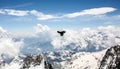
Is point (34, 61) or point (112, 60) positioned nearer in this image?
point (34, 61)

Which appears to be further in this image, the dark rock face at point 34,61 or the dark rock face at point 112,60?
the dark rock face at point 112,60

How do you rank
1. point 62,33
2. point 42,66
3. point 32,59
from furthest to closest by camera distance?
1. point 32,59
2. point 42,66
3. point 62,33

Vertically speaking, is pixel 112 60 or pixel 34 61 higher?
pixel 34 61

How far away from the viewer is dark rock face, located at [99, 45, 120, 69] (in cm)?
10438

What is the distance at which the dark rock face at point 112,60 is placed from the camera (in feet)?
342

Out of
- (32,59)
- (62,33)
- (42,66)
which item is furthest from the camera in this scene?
(32,59)

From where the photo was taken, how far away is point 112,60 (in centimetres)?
10775

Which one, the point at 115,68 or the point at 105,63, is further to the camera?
the point at 105,63

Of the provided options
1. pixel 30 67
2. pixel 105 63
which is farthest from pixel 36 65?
pixel 105 63

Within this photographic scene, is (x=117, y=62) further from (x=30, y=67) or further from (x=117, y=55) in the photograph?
(x=30, y=67)

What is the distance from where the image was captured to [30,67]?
106 m

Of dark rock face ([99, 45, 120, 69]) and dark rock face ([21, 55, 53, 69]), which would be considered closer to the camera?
dark rock face ([21, 55, 53, 69])

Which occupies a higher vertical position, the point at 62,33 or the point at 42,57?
the point at 62,33

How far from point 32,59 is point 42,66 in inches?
346
